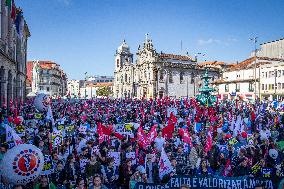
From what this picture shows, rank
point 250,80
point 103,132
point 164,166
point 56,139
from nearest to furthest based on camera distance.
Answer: point 164,166
point 56,139
point 103,132
point 250,80

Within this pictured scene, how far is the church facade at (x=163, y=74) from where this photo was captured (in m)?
82.4

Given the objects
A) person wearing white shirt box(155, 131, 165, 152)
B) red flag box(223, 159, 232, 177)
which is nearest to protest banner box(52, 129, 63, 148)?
person wearing white shirt box(155, 131, 165, 152)

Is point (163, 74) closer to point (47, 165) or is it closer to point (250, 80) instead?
point (250, 80)

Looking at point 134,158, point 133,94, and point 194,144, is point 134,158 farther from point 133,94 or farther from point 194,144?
point 133,94

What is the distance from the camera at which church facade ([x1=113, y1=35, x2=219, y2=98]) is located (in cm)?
8238

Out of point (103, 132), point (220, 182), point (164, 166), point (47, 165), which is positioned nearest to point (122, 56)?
point (103, 132)

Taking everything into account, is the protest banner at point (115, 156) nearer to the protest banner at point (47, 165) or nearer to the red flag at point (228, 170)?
the protest banner at point (47, 165)

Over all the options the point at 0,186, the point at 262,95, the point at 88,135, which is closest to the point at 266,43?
the point at 262,95

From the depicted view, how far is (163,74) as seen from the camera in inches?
3236

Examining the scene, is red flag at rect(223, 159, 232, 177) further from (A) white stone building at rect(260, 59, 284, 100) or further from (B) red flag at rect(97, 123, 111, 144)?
(A) white stone building at rect(260, 59, 284, 100)

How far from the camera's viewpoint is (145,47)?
86.3m

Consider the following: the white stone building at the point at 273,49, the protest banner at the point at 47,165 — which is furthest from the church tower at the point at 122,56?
the protest banner at the point at 47,165

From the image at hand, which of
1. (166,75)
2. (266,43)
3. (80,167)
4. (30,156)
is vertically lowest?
(80,167)

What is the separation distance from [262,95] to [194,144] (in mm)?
54155
